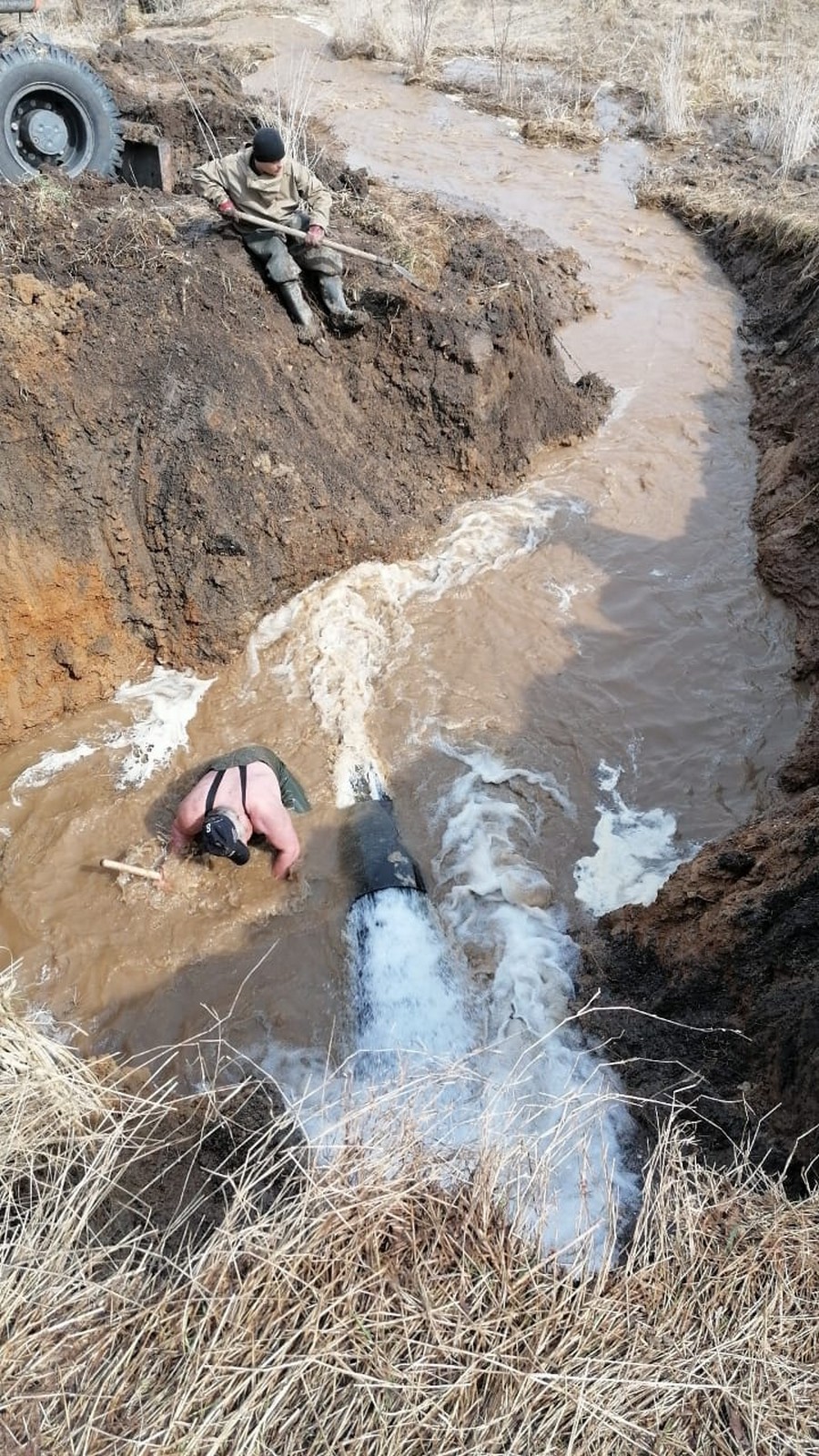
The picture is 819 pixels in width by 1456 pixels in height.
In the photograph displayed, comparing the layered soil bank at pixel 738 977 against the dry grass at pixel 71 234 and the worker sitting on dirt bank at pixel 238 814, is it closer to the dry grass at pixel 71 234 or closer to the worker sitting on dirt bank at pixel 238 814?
the worker sitting on dirt bank at pixel 238 814

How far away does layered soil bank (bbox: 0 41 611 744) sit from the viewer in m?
5.23

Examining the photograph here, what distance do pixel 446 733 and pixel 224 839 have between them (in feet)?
5.94

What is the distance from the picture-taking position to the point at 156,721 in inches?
213

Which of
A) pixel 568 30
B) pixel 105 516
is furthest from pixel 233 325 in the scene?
pixel 568 30

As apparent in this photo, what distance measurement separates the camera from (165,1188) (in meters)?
2.61

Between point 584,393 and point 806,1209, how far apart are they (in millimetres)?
7237

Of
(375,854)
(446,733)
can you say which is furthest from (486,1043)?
(446,733)

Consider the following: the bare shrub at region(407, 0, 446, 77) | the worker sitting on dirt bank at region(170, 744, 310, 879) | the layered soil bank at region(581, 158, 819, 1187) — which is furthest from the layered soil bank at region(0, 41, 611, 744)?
the bare shrub at region(407, 0, 446, 77)

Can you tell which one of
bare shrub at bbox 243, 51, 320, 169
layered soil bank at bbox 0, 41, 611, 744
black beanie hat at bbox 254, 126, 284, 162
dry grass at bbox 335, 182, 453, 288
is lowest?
layered soil bank at bbox 0, 41, 611, 744

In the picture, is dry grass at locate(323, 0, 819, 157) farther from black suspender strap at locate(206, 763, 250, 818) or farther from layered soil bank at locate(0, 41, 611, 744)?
black suspender strap at locate(206, 763, 250, 818)

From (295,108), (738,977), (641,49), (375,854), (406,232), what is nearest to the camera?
(738,977)

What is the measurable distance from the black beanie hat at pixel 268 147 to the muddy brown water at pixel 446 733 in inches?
112

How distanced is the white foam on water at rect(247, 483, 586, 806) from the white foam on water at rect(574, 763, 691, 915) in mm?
1408

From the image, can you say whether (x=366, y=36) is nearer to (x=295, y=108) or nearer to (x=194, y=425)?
(x=295, y=108)
